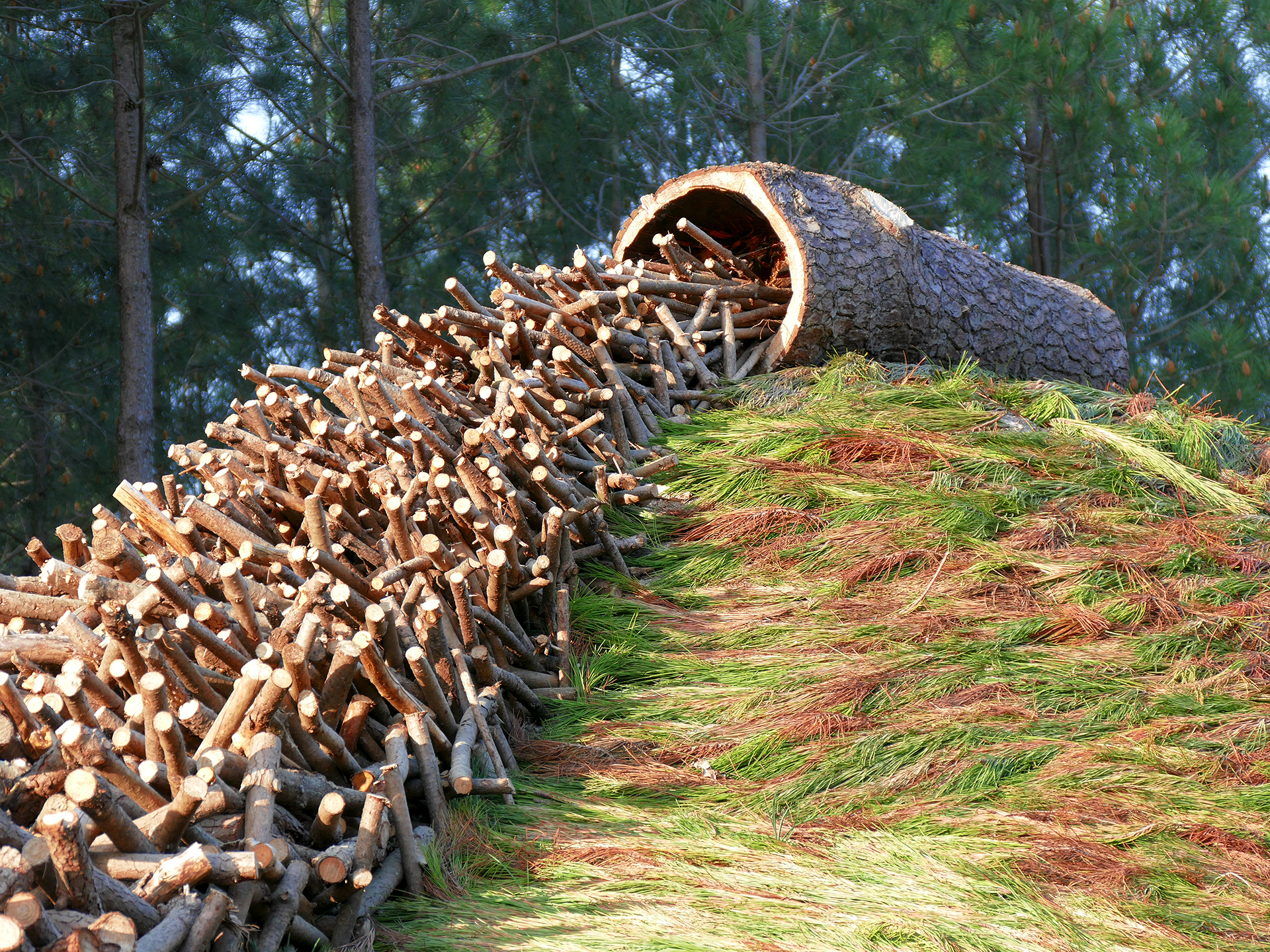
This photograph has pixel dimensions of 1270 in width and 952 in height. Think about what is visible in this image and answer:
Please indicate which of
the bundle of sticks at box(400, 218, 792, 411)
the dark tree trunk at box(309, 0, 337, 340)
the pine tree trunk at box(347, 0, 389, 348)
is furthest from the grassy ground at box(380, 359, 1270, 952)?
the dark tree trunk at box(309, 0, 337, 340)

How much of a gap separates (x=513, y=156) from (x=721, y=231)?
4.65 meters

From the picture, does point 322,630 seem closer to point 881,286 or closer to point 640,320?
point 640,320

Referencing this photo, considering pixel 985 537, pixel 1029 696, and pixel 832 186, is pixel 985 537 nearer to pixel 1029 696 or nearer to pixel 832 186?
pixel 1029 696

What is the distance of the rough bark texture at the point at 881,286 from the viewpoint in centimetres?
493

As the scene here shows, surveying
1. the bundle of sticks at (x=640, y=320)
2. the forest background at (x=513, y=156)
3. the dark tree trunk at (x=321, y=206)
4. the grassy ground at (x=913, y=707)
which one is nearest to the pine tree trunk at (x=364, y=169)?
the forest background at (x=513, y=156)

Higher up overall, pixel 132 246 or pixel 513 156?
pixel 513 156

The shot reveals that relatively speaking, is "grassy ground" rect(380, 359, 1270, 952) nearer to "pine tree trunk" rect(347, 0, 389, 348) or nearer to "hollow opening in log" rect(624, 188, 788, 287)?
"hollow opening in log" rect(624, 188, 788, 287)

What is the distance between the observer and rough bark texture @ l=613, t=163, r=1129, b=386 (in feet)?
16.2

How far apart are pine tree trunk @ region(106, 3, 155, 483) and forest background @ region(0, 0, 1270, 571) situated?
0.04m

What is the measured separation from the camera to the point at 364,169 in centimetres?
823

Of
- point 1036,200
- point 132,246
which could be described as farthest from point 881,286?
point 132,246

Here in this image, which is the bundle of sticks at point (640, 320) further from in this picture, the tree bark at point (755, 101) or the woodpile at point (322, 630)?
the tree bark at point (755, 101)

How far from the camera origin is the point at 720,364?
5016 mm

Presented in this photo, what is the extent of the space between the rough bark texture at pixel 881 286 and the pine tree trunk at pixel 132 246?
3.90 metres
